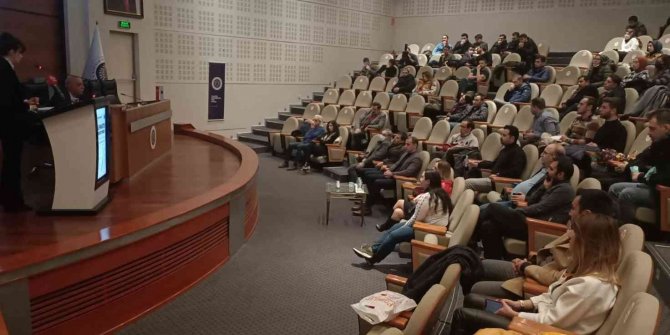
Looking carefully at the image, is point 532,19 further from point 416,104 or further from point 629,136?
point 629,136

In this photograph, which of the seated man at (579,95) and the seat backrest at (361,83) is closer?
the seated man at (579,95)

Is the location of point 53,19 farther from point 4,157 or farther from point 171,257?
point 171,257

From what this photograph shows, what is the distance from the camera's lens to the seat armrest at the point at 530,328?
6.55 feet

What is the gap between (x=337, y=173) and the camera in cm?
713

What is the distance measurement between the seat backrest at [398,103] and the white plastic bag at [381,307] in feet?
20.9

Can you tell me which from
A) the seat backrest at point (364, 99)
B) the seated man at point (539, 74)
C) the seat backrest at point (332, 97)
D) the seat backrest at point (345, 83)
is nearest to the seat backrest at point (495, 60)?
the seated man at point (539, 74)

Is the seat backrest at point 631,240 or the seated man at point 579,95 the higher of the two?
the seated man at point 579,95

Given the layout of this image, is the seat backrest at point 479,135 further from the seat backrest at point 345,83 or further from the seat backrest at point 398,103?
the seat backrest at point 345,83

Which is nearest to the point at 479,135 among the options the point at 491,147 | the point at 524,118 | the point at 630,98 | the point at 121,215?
the point at 491,147

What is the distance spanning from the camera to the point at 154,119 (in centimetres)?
507

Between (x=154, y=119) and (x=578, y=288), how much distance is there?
435 centimetres

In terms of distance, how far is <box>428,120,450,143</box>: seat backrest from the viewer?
675cm

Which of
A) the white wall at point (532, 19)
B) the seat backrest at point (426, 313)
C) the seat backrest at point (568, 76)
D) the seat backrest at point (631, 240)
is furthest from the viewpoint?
the white wall at point (532, 19)

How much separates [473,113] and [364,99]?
8.73ft
